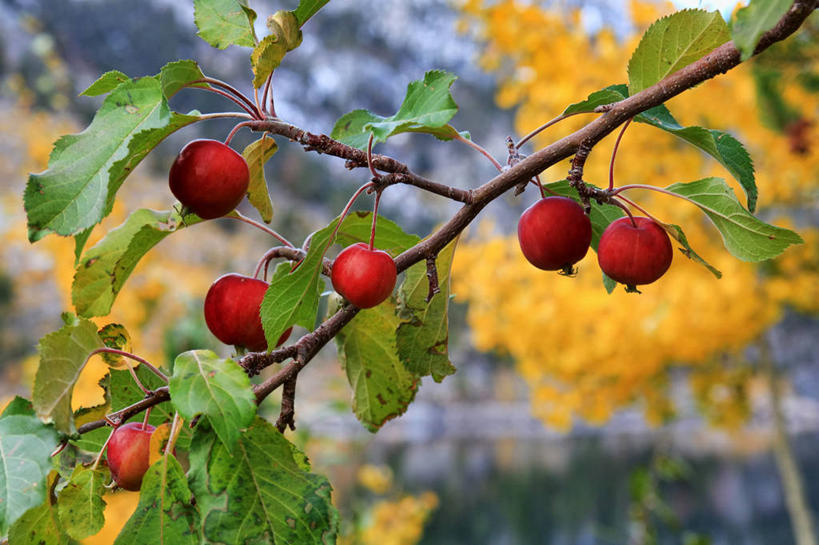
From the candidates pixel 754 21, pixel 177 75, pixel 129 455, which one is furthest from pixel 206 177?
pixel 754 21

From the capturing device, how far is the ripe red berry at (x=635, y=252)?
395 mm

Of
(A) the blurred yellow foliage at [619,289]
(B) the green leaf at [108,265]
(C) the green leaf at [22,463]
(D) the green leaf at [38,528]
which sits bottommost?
(D) the green leaf at [38,528]

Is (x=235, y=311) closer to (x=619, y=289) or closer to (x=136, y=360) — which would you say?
(x=136, y=360)

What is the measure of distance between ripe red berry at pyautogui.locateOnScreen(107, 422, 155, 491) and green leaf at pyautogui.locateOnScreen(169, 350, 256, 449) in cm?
7

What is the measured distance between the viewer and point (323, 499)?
336mm

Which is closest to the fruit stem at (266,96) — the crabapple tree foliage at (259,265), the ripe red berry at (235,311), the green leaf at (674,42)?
the crabapple tree foliage at (259,265)

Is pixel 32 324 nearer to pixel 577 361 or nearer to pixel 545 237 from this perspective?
pixel 577 361

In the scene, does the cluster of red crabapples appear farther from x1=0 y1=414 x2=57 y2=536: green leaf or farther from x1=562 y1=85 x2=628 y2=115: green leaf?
x1=0 y1=414 x2=57 y2=536: green leaf

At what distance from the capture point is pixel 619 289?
8.48 ft

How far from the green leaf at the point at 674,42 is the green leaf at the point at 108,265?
278 millimetres

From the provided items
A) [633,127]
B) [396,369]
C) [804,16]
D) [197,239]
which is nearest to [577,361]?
[633,127]

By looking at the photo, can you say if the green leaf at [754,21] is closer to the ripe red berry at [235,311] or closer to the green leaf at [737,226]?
the green leaf at [737,226]

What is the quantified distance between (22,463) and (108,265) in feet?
0.50

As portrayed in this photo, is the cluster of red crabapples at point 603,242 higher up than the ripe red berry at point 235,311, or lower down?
higher up
